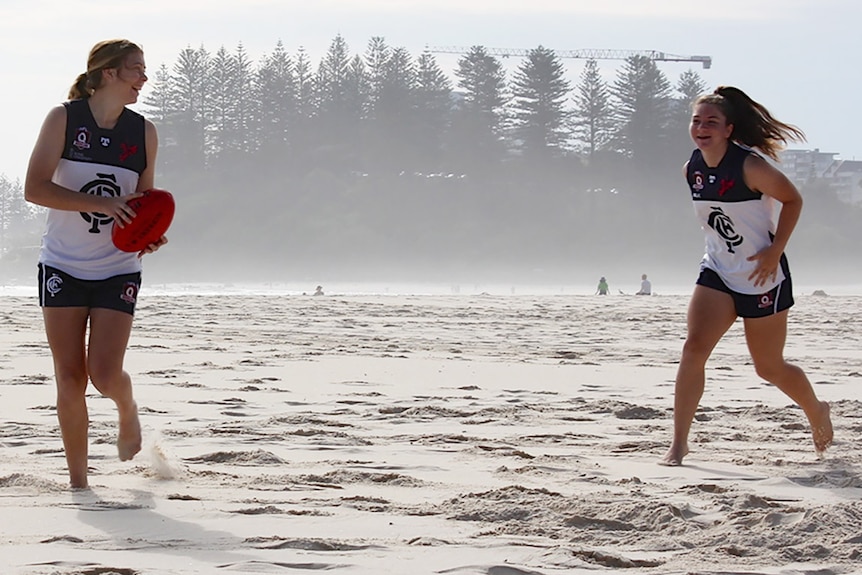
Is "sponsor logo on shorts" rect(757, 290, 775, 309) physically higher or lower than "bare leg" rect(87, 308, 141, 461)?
higher

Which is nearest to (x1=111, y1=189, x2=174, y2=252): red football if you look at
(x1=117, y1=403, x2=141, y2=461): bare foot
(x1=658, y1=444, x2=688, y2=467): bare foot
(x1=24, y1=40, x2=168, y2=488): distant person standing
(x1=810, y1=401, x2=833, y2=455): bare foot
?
(x1=24, y1=40, x2=168, y2=488): distant person standing

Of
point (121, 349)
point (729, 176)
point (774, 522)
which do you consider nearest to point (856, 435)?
point (729, 176)

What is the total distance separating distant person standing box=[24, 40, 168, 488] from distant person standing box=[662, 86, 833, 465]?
2.38m

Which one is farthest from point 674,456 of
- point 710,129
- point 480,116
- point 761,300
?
point 480,116

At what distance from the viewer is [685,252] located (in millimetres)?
78125

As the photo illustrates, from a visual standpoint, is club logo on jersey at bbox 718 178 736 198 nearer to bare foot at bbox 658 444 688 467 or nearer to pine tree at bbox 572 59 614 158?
bare foot at bbox 658 444 688 467

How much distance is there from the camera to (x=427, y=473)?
175 inches

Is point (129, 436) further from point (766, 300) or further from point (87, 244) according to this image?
point (766, 300)

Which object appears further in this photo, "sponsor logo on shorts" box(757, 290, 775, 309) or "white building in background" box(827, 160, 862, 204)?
"white building in background" box(827, 160, 862, 204)

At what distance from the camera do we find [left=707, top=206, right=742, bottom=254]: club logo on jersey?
195 inches

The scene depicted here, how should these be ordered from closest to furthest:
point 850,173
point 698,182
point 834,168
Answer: point 698,182 < point 834,168 < point 850,173

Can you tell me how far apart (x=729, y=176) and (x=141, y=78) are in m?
2.54

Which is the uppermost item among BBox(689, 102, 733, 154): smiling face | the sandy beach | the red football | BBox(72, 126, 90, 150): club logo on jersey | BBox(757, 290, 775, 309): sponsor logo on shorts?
BBox(689, 102, 733, 154): smiling face

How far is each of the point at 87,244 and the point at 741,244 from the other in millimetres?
2788
